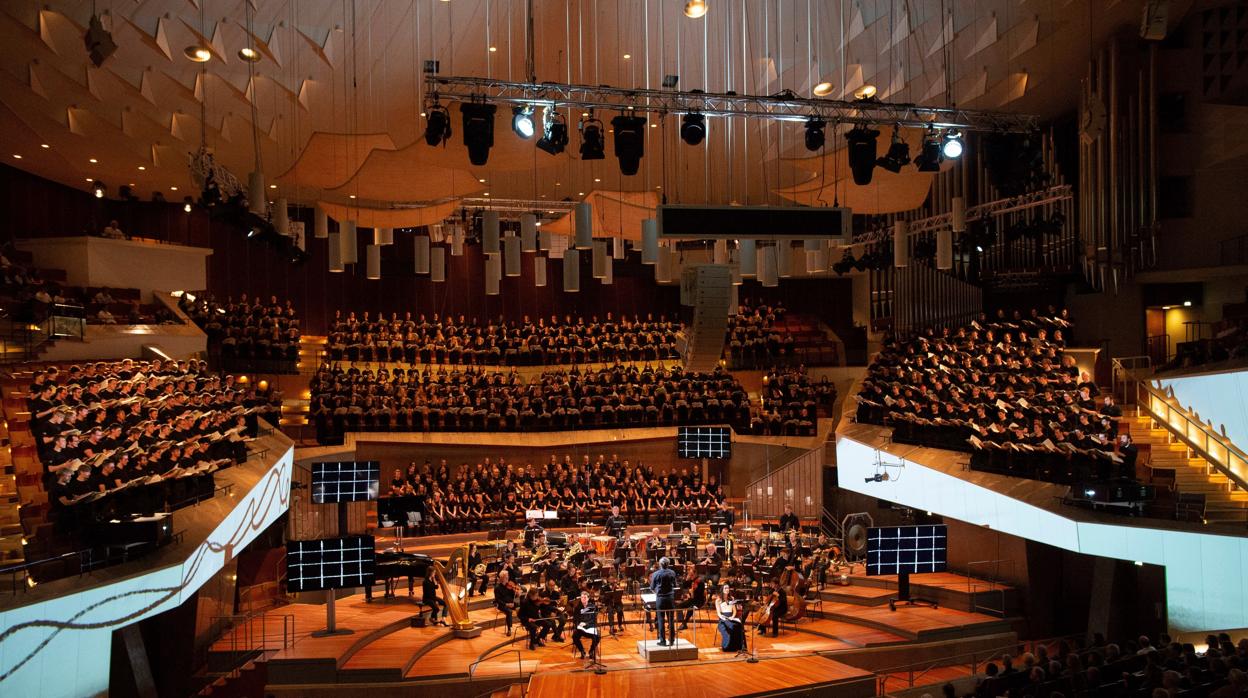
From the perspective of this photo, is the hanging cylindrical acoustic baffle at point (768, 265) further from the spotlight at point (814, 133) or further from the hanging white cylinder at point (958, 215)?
the spotlight at point (814, 133)

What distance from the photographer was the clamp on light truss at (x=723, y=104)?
9.66 metres

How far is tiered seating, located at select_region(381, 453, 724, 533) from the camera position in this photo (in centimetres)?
1669

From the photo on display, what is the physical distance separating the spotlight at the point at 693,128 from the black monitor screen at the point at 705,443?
937 centimetres

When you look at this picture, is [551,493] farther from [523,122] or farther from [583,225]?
[523,122]

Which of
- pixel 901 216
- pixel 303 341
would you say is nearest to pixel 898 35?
pixel 901 216

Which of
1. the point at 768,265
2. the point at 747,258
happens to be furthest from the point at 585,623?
the point at 768,265

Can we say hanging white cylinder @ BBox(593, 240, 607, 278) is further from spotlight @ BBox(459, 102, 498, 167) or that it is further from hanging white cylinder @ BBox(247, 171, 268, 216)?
hanging white cylinder @ BBox(247, 171, 268, 216)

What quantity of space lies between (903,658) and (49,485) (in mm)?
9149

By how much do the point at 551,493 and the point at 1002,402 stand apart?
7.89 metres

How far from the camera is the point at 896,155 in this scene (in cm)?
1116

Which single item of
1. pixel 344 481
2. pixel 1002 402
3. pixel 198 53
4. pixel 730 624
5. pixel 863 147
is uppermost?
pixel 198 53

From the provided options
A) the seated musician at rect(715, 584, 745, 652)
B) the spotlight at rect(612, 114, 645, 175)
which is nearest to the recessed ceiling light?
the spotlight at rect(612, 114, 645, 175)

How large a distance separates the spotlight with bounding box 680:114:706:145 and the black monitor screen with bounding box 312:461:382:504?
22.5ft

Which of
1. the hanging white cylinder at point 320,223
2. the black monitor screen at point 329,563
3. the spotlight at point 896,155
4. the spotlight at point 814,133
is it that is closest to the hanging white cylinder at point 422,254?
the hanging white cylinder at point 320,223
